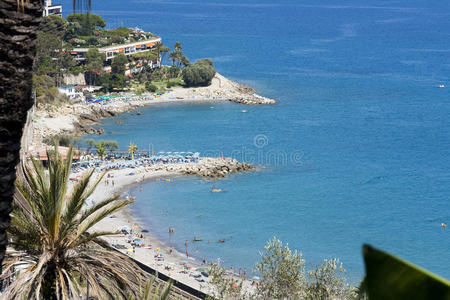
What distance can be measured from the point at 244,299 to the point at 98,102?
55.4 meters

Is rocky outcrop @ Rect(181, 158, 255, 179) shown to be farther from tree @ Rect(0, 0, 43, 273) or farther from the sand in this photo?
tree @ Rect(0, 0, 43, 273)

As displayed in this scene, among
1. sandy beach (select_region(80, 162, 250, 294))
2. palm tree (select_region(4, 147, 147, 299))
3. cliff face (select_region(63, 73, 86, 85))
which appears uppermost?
cliff face (select_region(63, 73, 86, 85))

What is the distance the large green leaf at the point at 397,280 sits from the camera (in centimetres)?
106

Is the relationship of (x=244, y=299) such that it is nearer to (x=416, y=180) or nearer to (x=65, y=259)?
(x=65, y=259)

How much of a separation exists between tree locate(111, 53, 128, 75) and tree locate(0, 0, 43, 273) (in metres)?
78.0

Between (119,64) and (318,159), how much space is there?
34891 millimetres

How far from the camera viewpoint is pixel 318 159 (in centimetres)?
5722

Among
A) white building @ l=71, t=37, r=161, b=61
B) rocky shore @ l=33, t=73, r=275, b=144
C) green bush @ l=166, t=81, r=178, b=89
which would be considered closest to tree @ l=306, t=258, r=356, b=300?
rocky shore @ l=33, t=73, r=275, b=144

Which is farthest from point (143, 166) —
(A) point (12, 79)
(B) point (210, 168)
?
(A) point (12, 79)

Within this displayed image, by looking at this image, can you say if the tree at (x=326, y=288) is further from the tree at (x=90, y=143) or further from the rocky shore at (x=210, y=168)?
the tree at (x=90, y=143)

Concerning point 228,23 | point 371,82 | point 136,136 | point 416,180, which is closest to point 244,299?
point 416,180

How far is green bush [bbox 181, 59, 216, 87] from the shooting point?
8188 centimetres

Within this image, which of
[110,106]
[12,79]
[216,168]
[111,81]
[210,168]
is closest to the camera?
[12,79]

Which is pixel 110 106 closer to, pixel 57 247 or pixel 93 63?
pixel 93 63
